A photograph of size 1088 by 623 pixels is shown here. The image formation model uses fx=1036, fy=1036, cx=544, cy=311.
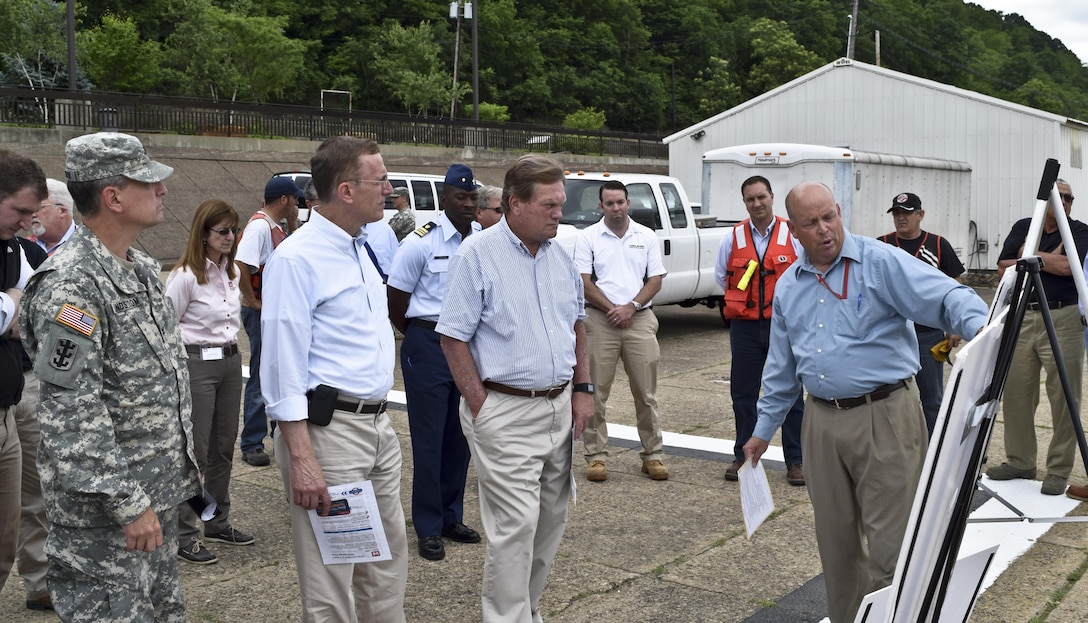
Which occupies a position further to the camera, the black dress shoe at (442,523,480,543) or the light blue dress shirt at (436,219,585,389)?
the black dress shoe at (442,523,480,543)

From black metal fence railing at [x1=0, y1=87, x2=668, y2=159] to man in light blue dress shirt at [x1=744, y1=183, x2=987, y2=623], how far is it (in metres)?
25.7

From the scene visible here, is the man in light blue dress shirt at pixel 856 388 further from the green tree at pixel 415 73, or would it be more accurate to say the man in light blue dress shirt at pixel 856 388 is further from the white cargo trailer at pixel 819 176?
the green tree at pixel 415 73

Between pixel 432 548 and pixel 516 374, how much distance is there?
1.75 metres

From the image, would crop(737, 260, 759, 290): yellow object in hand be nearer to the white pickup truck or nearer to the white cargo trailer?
the white pickup truck

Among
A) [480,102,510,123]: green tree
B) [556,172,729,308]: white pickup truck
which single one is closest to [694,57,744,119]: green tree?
[480,102,510,123]: green tree

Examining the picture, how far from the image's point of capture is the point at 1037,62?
113625mm

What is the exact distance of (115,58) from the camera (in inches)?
1674

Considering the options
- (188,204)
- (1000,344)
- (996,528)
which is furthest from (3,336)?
(188,204)

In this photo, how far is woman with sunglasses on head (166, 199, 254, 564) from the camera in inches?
216

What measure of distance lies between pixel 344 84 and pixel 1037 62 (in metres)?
85.4

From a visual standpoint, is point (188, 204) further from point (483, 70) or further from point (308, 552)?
point (483, 70)

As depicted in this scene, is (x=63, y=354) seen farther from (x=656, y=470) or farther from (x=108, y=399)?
(x=656, y=470)

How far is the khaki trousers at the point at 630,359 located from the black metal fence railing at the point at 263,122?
74.2 ft

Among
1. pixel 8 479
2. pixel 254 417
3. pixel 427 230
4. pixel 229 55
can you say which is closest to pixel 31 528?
pixel 8 479
